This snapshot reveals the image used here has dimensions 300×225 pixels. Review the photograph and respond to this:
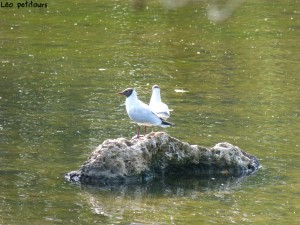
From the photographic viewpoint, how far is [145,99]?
59.4 feet

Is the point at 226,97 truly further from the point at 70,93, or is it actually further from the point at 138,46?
the point at 138,46

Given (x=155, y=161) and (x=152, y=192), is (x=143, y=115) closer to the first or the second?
(x=155, y=161)

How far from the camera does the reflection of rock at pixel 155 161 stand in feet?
39.9

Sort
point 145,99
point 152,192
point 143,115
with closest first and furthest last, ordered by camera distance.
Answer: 1. point 152,192
2. point 143,115
3. point 145,99

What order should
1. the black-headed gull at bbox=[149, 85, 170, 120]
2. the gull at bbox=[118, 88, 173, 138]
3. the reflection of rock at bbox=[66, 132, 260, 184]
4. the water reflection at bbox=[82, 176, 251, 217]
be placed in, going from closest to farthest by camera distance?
1. the water reflection at bbox=[82, 176, 251, 217]
2. the reflection of rock at bbox=[66, 132, 260, 184]
3. the gull at bbox=[118, 88, 173, 138]
4. the black-headed gull at bbox=[149, 85, 170, 120]

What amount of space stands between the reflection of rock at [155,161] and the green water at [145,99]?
8.4 inches

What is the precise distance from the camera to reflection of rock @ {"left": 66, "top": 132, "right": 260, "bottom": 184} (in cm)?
1216

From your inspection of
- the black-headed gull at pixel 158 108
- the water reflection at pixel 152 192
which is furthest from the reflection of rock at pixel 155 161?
the black-headed gull at pixel 158 108

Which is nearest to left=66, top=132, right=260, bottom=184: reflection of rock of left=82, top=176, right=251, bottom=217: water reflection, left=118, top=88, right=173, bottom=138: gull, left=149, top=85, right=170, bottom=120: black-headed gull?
left=82, top=176, right=251, bottom=217: water reflection

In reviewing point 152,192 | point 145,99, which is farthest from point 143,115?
point 145,99

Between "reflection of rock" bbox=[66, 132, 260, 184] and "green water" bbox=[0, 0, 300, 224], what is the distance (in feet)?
0.70

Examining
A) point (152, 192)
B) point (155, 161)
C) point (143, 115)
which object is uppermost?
point (143, 115)

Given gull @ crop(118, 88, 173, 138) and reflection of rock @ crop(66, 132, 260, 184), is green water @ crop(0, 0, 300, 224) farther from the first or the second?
gull @ crop(118, 88, 173, 138)

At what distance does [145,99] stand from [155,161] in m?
5.48
